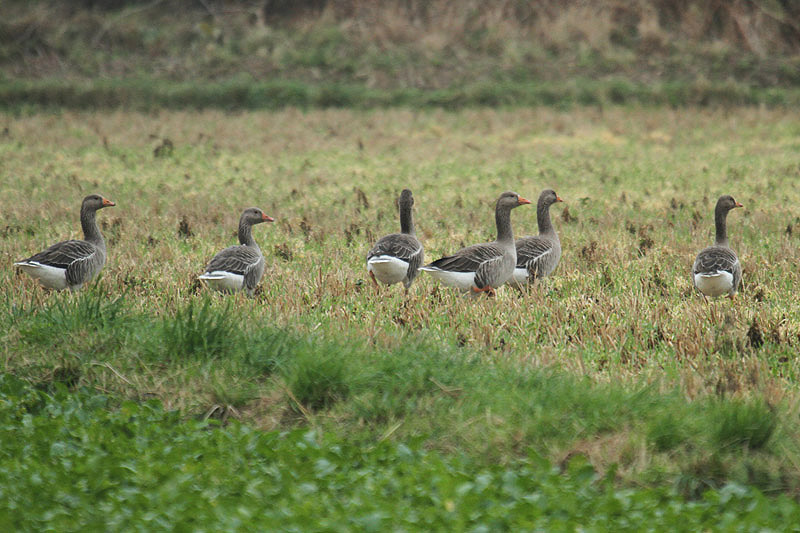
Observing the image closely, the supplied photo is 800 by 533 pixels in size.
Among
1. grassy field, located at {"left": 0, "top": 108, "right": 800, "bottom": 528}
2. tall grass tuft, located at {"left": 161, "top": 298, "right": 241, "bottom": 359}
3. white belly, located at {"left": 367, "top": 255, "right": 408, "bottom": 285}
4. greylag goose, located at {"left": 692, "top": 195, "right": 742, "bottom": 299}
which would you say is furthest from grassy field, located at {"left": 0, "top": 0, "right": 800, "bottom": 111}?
tall grass tuft, located at {"left": 161, "top": 298, "right": 241, "bottom": 359}

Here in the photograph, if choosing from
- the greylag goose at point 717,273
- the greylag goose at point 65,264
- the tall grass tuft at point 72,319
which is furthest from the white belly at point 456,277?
the greylag goose at point 65,264

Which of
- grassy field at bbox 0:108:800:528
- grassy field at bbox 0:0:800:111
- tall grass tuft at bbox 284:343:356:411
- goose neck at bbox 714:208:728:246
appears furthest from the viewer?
grassy field at bbox 0:0:800:111

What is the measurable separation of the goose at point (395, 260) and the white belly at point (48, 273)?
3.42m

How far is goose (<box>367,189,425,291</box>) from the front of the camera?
34.8 ft

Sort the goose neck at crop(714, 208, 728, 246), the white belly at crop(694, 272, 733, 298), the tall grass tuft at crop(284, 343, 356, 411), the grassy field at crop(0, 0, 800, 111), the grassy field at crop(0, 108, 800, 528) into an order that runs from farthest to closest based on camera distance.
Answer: the grassy field at crop(0, 0, 800, 111)
the goose neck at crop(714, 208, 728, 246)
the white belly at crop(694, 272, 733, 298)
the tall grass tuft at crop(284, 343, 356, 411)
the grassy field at crop(0, 108, 800, 528)

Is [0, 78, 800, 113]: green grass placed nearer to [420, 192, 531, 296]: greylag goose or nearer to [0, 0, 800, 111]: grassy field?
[0, 0, 800, 111]: grassy field

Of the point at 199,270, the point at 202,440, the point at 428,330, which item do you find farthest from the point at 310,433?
the point at 199,270

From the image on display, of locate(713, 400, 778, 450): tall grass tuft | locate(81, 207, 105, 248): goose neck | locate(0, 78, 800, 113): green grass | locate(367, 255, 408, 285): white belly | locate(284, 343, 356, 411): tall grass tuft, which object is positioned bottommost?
locate(713, 400, 778, 450): tall grass tuft

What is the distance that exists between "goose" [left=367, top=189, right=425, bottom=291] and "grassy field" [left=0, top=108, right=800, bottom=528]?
226mm

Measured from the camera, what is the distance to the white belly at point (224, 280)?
1015 centimetres

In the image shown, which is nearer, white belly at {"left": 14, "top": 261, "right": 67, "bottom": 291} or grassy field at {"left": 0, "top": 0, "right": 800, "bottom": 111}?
white belly at {"left": 14, "top": 261, "right": 67, "bottom": 291}

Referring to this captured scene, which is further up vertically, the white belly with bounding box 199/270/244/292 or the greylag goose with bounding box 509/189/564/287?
the white belly with bounding box 199/270/244/292

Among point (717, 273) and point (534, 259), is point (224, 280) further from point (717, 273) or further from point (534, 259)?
point (717, 273)

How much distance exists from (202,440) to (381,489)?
1.47m
